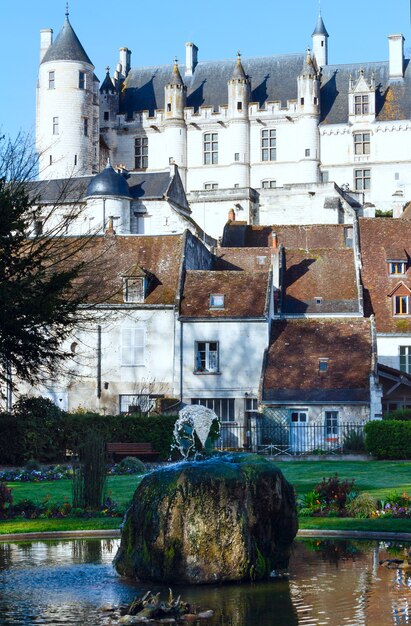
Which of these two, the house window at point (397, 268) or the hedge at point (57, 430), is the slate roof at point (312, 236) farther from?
the hedge at point (57, 430)

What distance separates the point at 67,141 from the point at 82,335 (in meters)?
48.6

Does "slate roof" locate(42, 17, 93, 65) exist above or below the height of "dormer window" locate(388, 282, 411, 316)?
above

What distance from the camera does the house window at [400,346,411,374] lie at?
49250 mm

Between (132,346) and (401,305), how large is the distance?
13439 mm

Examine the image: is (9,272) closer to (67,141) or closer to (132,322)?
(132,322)

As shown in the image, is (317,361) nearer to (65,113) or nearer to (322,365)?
(322,365)

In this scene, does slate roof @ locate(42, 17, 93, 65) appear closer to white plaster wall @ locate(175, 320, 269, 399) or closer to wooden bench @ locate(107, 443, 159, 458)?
white plaster wall @ locate(175, 320, 269, 399)

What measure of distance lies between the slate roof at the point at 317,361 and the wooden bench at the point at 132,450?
19.5 feet

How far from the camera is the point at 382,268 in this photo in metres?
53.3

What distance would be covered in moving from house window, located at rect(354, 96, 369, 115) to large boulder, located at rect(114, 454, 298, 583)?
77.4 metres

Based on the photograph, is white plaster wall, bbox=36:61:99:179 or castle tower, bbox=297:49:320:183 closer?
white plaster wall, bbox=36:61:99:179

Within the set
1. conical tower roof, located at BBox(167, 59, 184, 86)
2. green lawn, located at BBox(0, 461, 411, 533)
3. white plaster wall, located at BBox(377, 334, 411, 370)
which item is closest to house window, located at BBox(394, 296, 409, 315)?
white plaster wall, located at BBox(377, 334, 411, 370)

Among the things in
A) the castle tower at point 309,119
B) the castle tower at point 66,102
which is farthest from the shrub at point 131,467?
the castle tower at point 309,119

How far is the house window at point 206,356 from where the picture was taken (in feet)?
140
